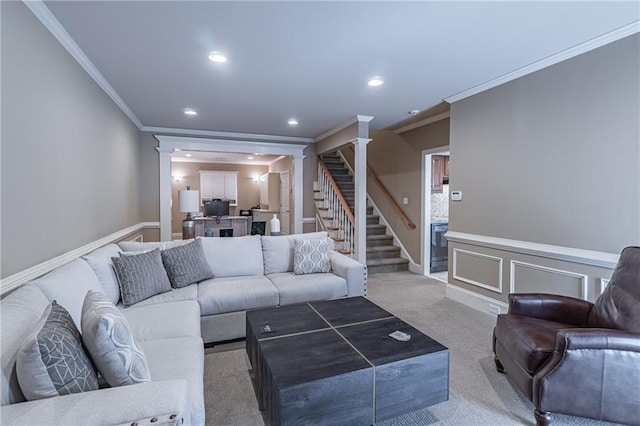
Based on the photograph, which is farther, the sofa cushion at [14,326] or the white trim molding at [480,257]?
the white trim molding at [480,257]

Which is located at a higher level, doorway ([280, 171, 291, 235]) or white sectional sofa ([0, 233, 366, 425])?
doorway ([280, 171, 291, 235])

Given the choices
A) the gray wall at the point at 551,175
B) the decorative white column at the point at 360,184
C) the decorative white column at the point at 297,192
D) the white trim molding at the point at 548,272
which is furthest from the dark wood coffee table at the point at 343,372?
the decorative white column at the point at 297,192

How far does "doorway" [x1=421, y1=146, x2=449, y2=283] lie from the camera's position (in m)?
5.39

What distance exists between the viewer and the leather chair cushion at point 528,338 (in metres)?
1.82

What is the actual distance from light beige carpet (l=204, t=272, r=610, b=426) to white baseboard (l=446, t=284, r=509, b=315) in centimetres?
10

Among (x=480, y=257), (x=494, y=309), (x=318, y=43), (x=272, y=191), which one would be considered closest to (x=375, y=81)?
(x=318, y=43)

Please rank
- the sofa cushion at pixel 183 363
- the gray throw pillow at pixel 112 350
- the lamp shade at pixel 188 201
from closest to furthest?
the gray throw pillow at pixel 112 350 → the sofa cushion at pixel 183 363 → the lamp shade at pixel 188 201

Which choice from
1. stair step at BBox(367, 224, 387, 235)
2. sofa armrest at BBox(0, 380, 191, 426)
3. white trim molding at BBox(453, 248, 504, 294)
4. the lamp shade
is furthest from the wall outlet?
the lamp shade

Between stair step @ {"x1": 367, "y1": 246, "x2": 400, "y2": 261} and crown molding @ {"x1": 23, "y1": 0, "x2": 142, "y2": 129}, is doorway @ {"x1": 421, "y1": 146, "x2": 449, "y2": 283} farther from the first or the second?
crown molding @ {"x1": 23, "y1": 0, "x2": 142, "y2": 129}

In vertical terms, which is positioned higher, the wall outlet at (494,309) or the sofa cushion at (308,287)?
the sofa cushion at (308,287)

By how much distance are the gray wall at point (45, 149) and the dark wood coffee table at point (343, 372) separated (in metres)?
1.55

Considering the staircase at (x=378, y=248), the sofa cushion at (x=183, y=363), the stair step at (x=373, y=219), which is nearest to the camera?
the sofa cushion at (x=183, y=363)

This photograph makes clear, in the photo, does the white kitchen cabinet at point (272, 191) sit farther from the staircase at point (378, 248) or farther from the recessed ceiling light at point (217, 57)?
the recessed ceiling light at point (217, 57)

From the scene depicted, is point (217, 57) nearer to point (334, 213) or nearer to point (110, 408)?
point (110, 408)
